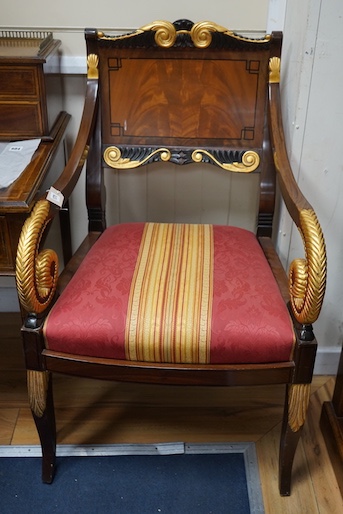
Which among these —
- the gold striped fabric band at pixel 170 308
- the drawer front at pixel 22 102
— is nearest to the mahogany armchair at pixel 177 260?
the gold striped fabric band at pixel 170 308

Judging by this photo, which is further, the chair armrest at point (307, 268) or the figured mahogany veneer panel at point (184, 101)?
the figured mahogany veneer panel at point (184, 101)

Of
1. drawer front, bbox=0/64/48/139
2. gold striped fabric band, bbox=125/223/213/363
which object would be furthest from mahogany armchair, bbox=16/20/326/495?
drawer front, bbox=0/64/48/139

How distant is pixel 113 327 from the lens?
1.08 metres

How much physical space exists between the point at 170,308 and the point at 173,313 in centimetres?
1

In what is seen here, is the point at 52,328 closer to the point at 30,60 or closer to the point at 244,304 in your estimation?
the point at 244,304

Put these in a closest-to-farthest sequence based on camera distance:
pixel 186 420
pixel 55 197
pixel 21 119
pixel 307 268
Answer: pixel 307 268 → pixel 55 197 → pixel 21 119 → pixel 186 420

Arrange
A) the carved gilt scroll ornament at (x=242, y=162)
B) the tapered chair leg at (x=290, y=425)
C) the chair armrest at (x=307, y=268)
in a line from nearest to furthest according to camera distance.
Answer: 1. the chair armrest at (x=307, y=268)
2. the tapered chair leg at (x=290, y=425)
3. the carved gilt scroll ornament at (x=242, y=162)

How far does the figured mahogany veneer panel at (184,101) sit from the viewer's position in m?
1.33

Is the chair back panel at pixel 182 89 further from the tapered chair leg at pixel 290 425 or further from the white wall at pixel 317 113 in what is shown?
the tapered chair leg at pixel 290 425

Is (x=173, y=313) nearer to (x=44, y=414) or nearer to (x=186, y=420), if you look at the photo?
(x=44, y=414)

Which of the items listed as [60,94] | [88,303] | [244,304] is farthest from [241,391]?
[60,94]

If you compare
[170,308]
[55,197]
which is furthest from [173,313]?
[55,197]

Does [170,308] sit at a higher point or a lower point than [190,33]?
lower

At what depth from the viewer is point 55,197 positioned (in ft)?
3.76
